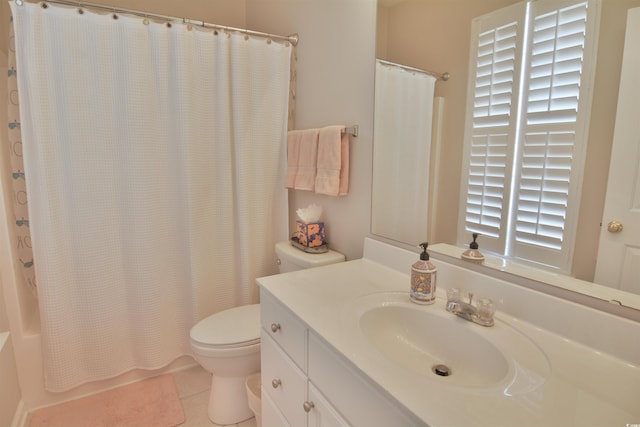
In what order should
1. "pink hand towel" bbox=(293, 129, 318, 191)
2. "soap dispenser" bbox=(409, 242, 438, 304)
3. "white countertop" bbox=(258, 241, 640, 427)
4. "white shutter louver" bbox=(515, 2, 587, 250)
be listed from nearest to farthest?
"white countertop" bbox=(258, 241, 640, 427) → "white shutter louver" bbox=(515, 2, 587, 250) → "soap dispenser" bbox=(409, 242, 438, 304) → "pink hand towel" bbox=(293, 129, 318, 191)

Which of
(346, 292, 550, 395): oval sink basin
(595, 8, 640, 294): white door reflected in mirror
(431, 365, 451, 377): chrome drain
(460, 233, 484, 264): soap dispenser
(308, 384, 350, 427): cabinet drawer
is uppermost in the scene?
(595, 8, 640, 294): white door reflected in mirror

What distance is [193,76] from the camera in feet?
5.93

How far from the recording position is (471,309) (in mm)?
972

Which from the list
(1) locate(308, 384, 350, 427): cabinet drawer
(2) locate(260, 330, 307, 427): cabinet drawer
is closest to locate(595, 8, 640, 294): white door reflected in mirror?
(1) locate(308, 384, 350, 427): cabinet drawer

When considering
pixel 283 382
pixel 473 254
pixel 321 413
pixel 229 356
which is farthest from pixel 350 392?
pixel 229 356

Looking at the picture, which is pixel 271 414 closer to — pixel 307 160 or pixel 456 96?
pixel 307 160

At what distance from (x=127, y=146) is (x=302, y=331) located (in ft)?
4.45

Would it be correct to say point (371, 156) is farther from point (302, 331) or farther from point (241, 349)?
point (241, 349)

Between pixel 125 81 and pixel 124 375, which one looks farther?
pixel 124 375

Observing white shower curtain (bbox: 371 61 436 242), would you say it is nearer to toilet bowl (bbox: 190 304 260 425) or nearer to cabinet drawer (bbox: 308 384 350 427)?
cabinet drawer (bbox: 308 384 350 427)

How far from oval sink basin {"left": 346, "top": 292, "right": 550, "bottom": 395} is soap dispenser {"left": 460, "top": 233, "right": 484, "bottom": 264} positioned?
17 cm

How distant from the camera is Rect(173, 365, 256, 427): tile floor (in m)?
1.67

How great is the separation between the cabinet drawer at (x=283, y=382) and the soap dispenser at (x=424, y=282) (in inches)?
16.9

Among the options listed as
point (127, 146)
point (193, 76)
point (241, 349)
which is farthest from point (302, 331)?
→ point (193, 76)
